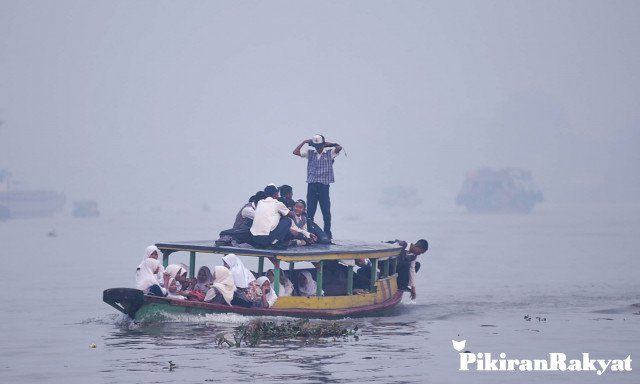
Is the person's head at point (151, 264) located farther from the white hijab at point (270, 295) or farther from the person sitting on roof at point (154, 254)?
the white hijab at point (270, 295)

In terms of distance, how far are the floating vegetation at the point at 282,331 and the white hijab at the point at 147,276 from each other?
2.21 metres

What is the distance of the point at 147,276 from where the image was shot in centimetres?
2836

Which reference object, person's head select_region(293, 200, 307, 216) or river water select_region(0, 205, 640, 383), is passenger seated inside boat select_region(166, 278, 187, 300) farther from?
person's head select_region(293, 200, 307, 216)

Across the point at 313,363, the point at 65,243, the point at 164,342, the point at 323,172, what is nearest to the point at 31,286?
the point at 323,172

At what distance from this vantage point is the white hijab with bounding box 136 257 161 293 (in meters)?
28.3

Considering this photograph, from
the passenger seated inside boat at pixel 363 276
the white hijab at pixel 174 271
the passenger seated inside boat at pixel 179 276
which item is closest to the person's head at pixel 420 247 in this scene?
the passenger seated inside boat at pixel 363 276

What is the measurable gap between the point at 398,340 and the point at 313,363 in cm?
429

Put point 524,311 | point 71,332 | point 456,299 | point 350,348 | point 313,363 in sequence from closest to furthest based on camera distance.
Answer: point 313,363, point 350,348, point 71,332, point 524,311, point 456,299

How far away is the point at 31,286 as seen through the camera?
51.7 metres

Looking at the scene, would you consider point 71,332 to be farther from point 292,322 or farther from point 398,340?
point 398,340

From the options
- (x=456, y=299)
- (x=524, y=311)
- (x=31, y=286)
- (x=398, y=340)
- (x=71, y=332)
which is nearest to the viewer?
(x=398, y=340)

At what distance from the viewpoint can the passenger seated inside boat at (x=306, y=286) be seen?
3071 cm

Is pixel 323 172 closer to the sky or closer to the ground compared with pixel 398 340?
closer to the sky

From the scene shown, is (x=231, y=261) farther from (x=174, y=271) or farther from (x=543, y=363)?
(x=543, y=363)
